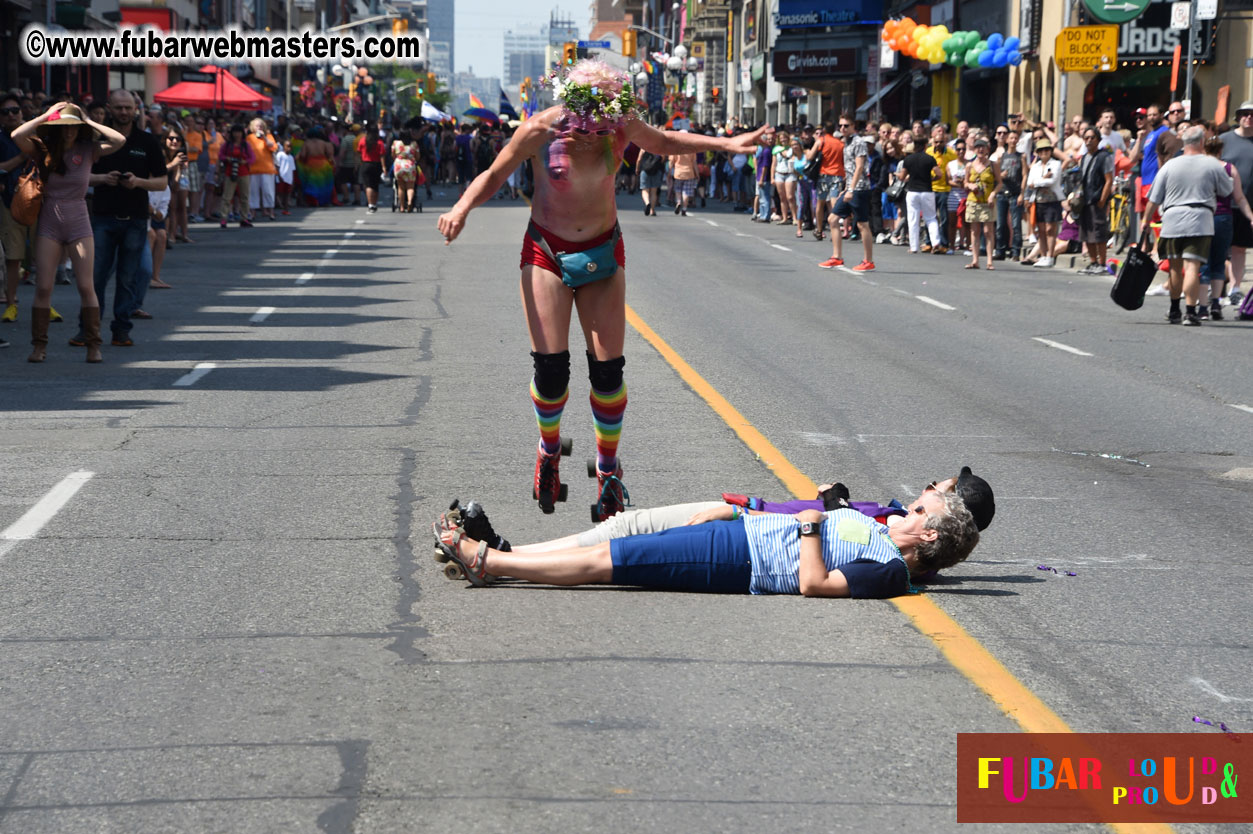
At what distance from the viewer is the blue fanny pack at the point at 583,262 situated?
700 cm

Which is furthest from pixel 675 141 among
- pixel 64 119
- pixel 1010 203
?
pixel 1010 203

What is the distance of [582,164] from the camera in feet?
23.1

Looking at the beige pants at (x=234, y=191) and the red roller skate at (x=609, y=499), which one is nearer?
the red roller skate at (x=609, y=499)

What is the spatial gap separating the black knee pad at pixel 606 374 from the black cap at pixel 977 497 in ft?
5.45

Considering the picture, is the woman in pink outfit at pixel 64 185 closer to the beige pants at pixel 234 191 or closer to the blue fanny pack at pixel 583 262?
the blue fanny pack at pixel 583 262

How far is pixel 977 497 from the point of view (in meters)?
6.09

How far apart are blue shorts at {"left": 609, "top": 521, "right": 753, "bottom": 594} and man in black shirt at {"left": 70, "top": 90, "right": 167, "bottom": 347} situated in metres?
8.00

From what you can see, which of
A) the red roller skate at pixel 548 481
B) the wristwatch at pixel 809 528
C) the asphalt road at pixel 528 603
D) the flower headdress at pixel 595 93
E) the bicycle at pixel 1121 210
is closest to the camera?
the asphalt road at pixel 528 603

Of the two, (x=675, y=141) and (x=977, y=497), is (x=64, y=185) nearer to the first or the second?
(x=675, y=141)

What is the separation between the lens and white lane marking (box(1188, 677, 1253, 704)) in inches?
194

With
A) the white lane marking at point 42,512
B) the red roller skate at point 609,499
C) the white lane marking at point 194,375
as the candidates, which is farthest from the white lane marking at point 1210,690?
the white lane marking at point 194,375

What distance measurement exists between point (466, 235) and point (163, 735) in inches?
994

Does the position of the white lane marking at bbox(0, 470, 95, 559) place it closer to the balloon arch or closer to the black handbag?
the black handbag
